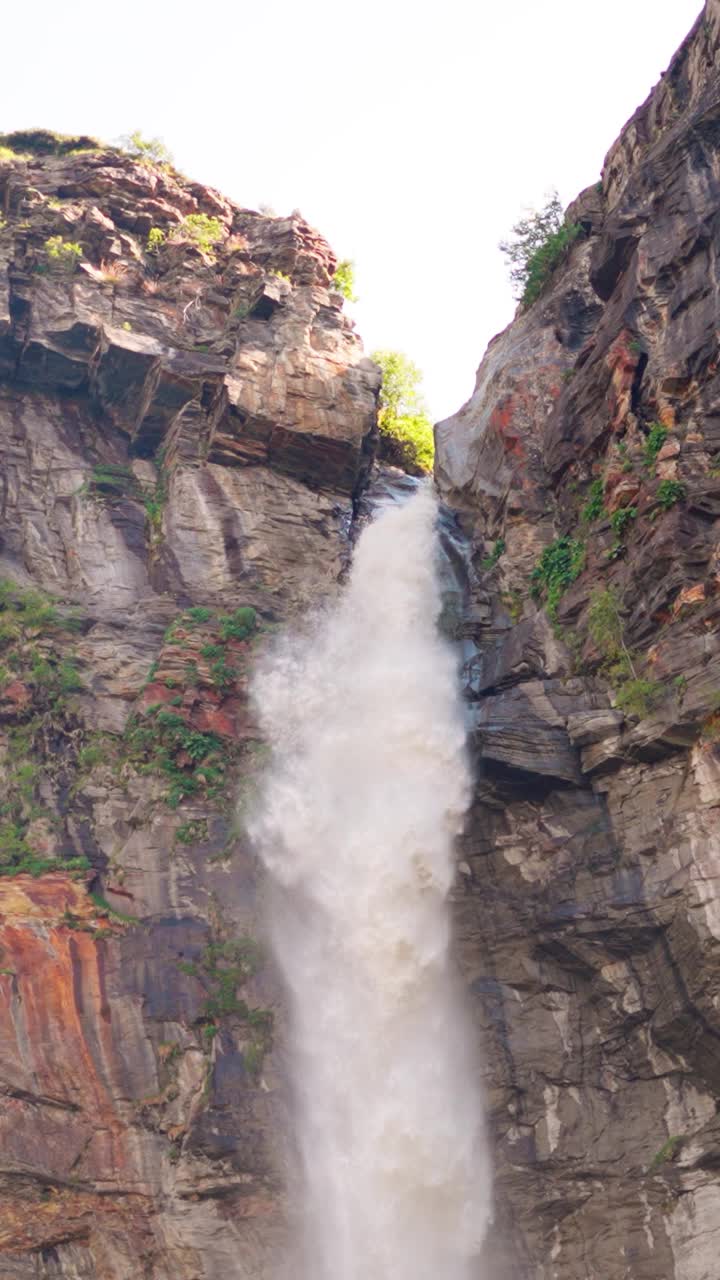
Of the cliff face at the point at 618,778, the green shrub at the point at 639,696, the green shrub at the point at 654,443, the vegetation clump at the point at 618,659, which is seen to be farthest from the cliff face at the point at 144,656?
the green shrub at the point at 654,443

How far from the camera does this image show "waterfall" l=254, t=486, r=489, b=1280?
1980 centimetres

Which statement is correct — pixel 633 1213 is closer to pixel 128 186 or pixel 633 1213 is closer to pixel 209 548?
pixel 209 548

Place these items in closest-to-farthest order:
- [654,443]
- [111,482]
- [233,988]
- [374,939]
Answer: [654,443] → [233,988] → [374,939] → [111,482]

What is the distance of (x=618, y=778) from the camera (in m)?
19.9

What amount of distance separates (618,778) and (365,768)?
6.07m

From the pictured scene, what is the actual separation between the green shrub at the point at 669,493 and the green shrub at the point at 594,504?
2.04 m

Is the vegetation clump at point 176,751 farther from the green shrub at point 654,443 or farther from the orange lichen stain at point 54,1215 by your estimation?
the green shrub at point 654,443

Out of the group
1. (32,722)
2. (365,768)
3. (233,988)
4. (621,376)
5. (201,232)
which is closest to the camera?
(233,988)

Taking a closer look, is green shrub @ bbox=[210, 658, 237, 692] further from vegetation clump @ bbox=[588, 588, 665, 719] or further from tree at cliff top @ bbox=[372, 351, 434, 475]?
tree at cliff top @ bbox=[372, 351, 434, 475]

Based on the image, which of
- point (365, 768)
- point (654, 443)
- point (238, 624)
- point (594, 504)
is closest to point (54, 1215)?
point (365, 768)

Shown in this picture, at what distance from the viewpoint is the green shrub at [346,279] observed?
124 feet

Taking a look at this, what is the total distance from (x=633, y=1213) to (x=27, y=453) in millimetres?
22390

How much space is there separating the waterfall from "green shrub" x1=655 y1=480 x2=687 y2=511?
5977 mm

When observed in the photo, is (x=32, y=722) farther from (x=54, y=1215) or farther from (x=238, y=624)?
(x=54, y=1215)
